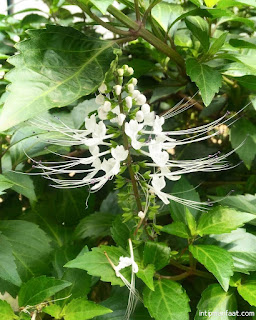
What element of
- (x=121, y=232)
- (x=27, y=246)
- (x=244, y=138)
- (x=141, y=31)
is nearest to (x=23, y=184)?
(x=27, y=246)

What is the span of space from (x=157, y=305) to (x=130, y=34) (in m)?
0.41

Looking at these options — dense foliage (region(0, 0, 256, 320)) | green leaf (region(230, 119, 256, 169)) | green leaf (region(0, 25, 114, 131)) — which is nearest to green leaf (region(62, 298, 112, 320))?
dense foliage (region(0, 0, 256, 320))

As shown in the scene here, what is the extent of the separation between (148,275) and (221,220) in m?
0.14

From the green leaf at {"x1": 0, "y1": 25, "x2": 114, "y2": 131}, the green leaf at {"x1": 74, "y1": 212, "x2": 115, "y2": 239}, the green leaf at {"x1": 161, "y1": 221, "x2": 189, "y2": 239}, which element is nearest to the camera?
the green leaf at {"x1": 0, "y1": 25, "x2": 114, "y2": 131}

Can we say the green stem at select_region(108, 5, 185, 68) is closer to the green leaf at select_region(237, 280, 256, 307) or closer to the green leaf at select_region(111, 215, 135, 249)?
the green leaf at select_region(111, 215, 135, 249)

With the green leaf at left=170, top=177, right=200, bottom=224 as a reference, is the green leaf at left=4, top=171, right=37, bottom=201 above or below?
above

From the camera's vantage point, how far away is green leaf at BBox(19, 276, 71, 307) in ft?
1.85

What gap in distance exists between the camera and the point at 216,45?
69cm

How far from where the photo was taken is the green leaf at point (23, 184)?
71 cm

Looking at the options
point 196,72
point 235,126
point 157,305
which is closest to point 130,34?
point 196,72

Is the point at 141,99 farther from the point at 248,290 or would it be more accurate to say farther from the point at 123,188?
the point at 248,290

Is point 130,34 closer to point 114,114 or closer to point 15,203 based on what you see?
point 114,114

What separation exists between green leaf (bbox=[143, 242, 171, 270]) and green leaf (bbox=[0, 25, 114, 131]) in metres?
0.22

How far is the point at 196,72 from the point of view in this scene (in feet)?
2.20
